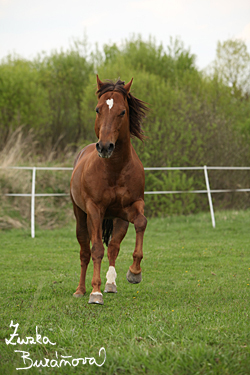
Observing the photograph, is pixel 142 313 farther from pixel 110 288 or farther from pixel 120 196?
pixel 120 196

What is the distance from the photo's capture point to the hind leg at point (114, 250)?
4.99 metres

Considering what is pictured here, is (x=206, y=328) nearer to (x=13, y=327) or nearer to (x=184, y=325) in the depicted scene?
(x=184, y=325)

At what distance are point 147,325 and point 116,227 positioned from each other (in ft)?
6.39

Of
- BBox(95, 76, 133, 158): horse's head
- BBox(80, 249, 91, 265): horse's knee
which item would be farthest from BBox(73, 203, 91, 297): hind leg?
BBox(95, 76, 133, 158): horse's head

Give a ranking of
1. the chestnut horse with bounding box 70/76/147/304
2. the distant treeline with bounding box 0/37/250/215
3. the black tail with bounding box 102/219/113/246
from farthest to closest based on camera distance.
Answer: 1. the distant treeline with bounding box 0/37/250/215
2. the black tail with bounding box 102/219/113/246
3. the chestnut horse with bounding box 70/76/147/304

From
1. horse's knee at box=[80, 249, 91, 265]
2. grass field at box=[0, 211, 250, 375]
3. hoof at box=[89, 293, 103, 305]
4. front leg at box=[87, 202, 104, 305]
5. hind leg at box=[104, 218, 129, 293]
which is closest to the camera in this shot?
grass field at box=[0, 211, 250, 375]

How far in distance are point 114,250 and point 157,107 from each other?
12155mm

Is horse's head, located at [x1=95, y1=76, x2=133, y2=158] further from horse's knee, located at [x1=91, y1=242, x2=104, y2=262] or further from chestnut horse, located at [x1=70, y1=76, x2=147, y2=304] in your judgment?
horse's knee, located at [x1=91, y1=242, x2=104, y2=262]

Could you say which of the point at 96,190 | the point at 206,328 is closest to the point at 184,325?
the point at 206,328

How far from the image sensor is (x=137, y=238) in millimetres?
4555

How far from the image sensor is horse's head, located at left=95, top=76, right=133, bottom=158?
4.15m

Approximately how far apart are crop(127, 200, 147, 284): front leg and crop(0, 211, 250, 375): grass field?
0.99ft

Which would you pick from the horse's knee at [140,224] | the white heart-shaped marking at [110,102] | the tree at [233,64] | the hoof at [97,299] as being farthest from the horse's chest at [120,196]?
the tree at [233,64]

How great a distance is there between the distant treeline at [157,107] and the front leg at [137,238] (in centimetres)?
667
